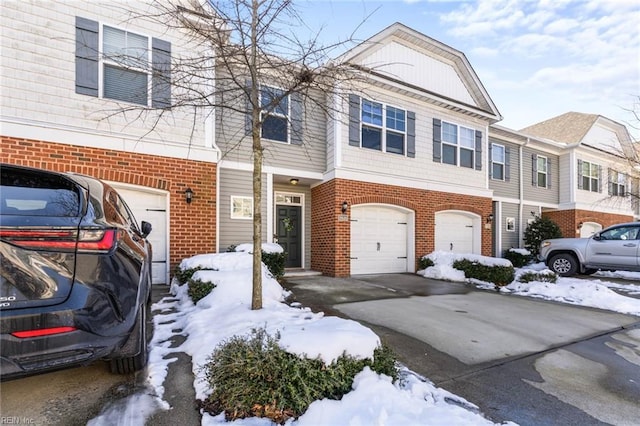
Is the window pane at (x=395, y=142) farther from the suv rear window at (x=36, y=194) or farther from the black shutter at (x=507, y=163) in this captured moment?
the suv rear window at (x=36, y=194)

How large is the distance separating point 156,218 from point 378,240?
5972 millimetres

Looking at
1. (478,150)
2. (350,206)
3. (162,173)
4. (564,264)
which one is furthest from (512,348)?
(478,150)

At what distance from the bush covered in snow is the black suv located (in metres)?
0.68

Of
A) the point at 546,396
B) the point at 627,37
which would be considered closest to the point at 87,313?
the point at 546,396

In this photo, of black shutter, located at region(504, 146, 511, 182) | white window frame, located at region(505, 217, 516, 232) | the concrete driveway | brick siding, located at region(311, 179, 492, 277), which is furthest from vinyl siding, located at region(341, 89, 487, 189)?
the concrete driveway

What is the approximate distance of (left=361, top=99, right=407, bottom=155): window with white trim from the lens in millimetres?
9102

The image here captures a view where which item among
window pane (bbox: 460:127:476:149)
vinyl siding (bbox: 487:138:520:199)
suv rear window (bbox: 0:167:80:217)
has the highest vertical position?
window pane (bbox: 460:127:476:149)

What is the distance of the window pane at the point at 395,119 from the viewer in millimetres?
9500

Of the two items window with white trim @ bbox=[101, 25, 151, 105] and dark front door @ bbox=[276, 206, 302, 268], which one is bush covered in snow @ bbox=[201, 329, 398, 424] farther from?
dark front door @ bbox=[276, 206, 302, 268]

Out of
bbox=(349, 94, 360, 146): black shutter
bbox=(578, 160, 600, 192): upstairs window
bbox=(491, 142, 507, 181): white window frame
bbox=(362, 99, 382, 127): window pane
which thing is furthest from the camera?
bbox=(578, 160, 600, 192): upstairs window

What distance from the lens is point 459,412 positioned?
222 centimetres

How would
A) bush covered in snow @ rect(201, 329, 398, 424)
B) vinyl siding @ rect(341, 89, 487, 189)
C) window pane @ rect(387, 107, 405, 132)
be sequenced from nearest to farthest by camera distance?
bush covered in snow @ rect(201, 329, 398, 424)
vinyl siding @ rect(341, 89, 487, 189)
window pane @ rect(387, 107, 405, 132)

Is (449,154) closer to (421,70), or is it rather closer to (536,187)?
(421,70)

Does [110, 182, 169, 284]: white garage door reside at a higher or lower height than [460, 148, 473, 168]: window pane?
lower
